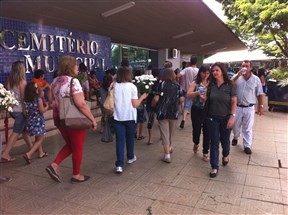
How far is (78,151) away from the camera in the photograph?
3646 millimetres

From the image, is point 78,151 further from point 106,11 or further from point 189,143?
point 106,11

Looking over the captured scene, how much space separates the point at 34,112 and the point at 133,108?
1712 mm

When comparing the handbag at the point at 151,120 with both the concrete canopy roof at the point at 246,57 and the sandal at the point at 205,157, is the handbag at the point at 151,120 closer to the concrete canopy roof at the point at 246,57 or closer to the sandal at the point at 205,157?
the sandal at the point at 205,157

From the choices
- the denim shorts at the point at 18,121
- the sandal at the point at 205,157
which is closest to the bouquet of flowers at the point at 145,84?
the sandal at the point at 205,157

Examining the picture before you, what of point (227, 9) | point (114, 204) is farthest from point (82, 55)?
point (227, 9)

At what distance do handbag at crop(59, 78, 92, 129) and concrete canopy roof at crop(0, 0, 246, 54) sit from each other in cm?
341

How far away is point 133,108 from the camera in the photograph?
4082 mm

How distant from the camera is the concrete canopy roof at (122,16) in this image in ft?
20.7

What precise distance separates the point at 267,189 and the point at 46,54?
6.64 m

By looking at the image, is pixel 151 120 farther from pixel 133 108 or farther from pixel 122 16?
pixel 122 16

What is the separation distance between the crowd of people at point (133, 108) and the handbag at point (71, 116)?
0.21ft

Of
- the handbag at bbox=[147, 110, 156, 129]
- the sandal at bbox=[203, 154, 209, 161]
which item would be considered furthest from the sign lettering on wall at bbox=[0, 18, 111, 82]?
the sandal at bbox=[203, 154, 209, 161]

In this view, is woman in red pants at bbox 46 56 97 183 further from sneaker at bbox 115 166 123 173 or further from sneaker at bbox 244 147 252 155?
sneaker at bbox 244 147 252 155

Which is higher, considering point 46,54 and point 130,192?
point 46,54
